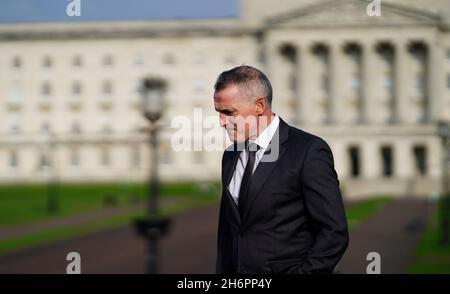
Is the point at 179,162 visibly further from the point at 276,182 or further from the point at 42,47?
the point at 276,182

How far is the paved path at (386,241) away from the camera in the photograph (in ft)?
55.8

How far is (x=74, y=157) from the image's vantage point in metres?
65.0

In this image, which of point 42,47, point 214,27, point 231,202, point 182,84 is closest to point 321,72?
point 214,27

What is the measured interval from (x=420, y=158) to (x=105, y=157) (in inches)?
1232

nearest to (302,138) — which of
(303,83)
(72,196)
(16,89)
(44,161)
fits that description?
(16,89)

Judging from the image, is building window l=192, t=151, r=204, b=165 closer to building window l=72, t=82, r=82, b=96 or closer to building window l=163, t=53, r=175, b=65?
building window l=163, t=53, r=175, b=65

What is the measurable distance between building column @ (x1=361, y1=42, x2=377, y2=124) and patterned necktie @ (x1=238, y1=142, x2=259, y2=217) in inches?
2808

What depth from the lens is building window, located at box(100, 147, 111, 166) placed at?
63.1 m

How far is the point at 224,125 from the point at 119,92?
201 feet

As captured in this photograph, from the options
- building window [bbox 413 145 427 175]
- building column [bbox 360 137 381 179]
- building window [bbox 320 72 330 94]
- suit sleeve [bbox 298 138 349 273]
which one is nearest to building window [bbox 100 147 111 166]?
building window [bbox 320 72 330 94]

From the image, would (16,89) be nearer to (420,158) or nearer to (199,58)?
(199,58)

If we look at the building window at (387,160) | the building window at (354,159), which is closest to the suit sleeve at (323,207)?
the building window at (354,159)

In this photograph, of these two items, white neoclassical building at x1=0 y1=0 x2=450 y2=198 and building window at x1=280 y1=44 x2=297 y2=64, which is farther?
building window at x1=280 y1=44 x2=297 y2=64

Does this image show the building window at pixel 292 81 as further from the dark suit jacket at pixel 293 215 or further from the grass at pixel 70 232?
the dark suit jacket at pixel 293 215
